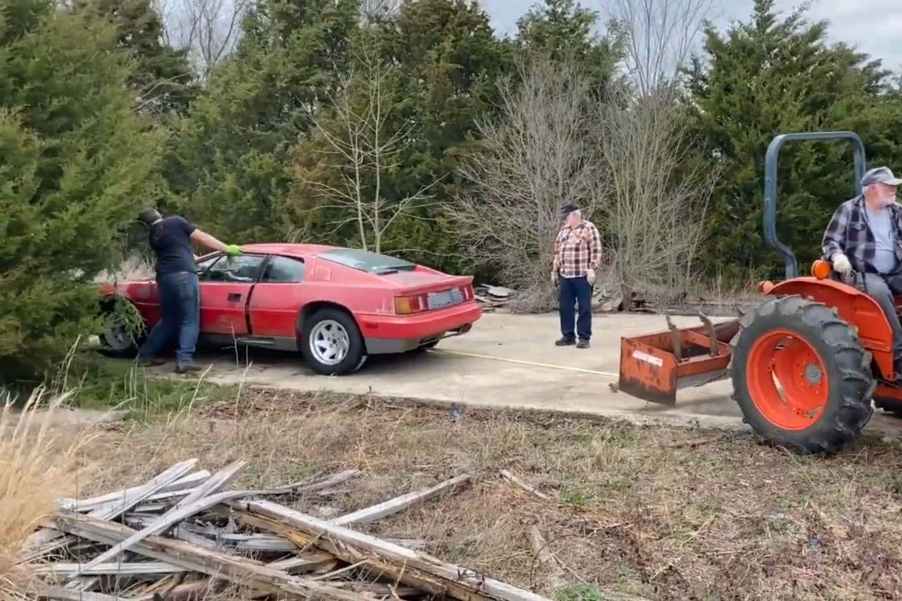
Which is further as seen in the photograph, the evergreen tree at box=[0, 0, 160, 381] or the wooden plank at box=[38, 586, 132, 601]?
the evergreen tree at box=[0, 0, 160, 381]

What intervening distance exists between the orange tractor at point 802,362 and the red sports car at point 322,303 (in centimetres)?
255

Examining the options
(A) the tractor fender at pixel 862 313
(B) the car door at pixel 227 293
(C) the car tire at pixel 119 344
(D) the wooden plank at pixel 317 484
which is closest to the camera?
(D) the wooden plank at pixel 317 484

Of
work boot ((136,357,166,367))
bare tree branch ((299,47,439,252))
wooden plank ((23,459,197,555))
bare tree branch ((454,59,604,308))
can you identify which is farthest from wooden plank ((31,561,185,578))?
bare tree branch ((299,47,439,252))

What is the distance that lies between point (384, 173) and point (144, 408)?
1331 cm

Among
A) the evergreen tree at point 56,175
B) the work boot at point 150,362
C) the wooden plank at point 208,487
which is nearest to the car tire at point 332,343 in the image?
the work boot at point 150,362

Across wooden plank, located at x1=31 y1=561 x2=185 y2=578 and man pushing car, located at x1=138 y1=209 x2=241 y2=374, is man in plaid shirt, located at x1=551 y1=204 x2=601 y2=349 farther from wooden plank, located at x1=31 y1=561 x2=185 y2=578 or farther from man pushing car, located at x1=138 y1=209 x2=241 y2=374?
wooden plank, located at x1=31 y1=561 x2=185 y2=578

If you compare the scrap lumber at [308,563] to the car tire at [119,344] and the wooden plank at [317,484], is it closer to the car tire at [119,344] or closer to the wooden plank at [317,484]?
the wooden plank at [317,484]

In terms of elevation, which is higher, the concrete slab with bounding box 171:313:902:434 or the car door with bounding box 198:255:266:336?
the car door with bounding box 198:255:266:336

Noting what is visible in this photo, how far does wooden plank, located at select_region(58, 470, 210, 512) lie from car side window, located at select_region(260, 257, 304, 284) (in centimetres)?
453

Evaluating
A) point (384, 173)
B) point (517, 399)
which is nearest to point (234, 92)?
point (384, 173)

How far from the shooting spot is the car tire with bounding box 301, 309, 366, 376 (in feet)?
28.0

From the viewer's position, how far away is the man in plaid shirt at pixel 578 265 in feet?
32.6

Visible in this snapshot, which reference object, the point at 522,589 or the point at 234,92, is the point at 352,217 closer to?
the point at 234,92

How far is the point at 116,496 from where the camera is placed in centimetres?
404
